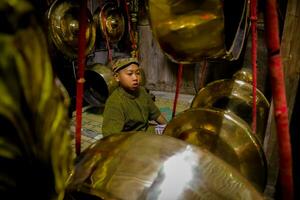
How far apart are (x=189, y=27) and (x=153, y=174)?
0.40m

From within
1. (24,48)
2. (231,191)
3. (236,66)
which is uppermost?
(24,48)

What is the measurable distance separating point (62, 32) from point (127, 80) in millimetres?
1487

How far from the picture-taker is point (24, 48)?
259mm

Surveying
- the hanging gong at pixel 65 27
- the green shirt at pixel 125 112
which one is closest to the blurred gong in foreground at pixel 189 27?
the green shirt at pixel 125 112

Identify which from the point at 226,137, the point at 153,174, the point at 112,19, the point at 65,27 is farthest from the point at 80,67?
the point at 112,19

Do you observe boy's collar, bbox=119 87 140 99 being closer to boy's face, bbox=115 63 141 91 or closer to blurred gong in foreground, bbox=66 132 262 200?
boy's face, bbox=115 63 141 91

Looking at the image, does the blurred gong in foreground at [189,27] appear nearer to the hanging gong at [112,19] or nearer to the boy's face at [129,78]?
the boy's face at [129,78]

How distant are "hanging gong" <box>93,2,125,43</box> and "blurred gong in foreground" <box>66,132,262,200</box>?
379 centimetres

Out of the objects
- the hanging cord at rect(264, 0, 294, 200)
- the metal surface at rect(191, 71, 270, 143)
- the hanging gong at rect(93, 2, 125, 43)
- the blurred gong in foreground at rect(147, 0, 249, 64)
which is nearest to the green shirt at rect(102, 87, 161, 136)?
the metal surface at rect(191, 71, 270, 143)

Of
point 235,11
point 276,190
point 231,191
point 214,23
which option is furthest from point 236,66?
point 231,191

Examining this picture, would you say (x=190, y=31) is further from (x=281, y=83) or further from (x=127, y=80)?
(x=127, y=80)

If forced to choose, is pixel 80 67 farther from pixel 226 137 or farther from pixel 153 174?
pixel 226 137

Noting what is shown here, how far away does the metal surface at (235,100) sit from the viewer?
4.97 ft

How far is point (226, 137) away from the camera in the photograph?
3.37 feet
